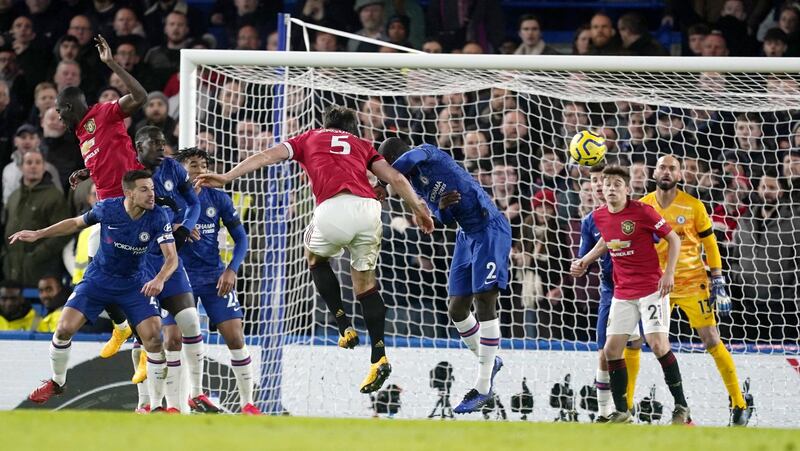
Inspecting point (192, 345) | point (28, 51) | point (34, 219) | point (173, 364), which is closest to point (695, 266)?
point (192, 345)

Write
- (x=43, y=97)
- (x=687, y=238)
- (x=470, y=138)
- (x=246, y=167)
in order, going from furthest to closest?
(x=43, y=97) → (x=470, y=138) → (x=687, y=238) → (x=246, y=167)

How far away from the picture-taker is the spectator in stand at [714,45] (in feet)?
38.9

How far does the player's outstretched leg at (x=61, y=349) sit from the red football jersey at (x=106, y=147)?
907mm

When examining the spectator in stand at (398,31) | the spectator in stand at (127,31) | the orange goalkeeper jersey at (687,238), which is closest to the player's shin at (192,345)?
the orange goalkeeper jersey at (687,238)

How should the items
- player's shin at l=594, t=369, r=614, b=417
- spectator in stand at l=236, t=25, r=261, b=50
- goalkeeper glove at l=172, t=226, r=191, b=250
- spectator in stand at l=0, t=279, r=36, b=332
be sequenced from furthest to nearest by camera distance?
spectator in stand at l=236, t=25, r=261, b=50 < spectator in stand at l=0, t=279, r=36, b=332 < player's shin at l=594, t=369, r=614, b=417 < goalkeeper glove at l=172, t=226, r=191, b=250

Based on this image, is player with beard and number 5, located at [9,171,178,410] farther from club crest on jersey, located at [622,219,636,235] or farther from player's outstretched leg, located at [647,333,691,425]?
player's outstretched leg, located at [647,333,691,425]

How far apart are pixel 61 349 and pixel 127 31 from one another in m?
5.57

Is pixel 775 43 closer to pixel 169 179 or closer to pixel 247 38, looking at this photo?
pixel 247 38

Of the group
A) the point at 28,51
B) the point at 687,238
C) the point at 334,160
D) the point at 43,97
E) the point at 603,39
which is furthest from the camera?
the point at 28,51

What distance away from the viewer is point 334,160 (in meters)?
7.93

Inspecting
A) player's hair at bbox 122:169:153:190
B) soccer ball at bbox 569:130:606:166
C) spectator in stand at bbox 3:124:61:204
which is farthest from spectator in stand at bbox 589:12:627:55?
player's hair at bbox 122:169:153:190

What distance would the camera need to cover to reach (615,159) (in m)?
10.9

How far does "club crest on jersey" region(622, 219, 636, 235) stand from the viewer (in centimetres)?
868

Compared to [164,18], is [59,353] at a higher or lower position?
lower
